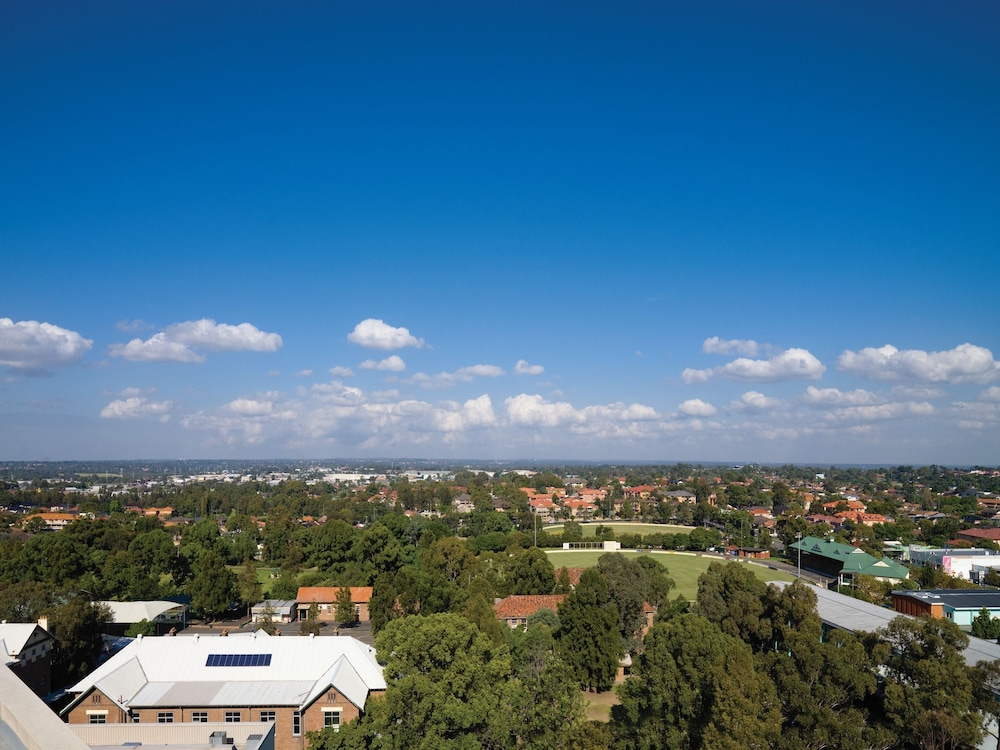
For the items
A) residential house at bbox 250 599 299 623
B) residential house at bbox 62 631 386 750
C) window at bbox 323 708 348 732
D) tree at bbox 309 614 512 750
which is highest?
tree at bbox 309 614 512 750

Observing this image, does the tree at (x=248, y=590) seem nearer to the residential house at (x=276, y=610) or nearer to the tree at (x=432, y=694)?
the residential house at (x=276, y=610)

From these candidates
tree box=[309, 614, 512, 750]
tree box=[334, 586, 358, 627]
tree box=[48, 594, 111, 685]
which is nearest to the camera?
tree box=[309, 614, 512, 750]

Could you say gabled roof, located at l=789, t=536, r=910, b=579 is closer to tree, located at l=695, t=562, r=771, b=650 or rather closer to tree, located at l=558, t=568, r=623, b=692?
tree, located at l=695, t=562, r=771, b=650

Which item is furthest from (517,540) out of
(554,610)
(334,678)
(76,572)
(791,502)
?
(791,502)

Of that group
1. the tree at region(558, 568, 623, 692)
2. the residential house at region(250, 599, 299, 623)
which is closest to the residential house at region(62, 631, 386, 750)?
the tree at region(558, 568, 623, 692)

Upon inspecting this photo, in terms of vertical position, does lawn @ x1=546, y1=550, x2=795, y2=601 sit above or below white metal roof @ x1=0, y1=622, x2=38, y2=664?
below

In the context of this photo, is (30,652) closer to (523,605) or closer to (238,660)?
(238,660)

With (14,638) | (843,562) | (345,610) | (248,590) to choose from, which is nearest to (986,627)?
(843,562)

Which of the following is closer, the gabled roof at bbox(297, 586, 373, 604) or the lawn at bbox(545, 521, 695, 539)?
the gabled roof at bbox(297, 586, 373, 604)

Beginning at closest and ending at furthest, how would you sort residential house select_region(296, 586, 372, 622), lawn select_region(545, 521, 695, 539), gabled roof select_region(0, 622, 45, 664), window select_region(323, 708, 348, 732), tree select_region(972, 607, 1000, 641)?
window select_region(323, 708, 348, 732) → gabled roof select_region(0, 622, 45, 664) → tree select_region(972, 607, 1000, 641) → residential house select_region(296, 586, 372, 622) → lawn select_region(545, 521, 695, 539)
